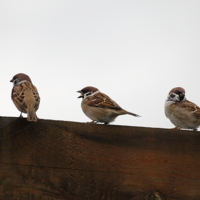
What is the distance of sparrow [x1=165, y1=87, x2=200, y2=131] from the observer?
4.30 meters

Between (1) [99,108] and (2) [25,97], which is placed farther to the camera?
(1) [99,108]

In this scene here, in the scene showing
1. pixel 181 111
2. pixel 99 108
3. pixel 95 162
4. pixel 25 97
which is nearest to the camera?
pixel 95 162

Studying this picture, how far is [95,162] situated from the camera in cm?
175

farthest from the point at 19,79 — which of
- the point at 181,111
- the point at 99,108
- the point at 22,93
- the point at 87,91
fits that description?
the point at 181,111

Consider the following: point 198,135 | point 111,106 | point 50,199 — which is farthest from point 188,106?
point 50,199

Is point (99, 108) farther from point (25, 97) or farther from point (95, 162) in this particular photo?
point (95, 162)

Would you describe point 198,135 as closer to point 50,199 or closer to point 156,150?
point 156,150

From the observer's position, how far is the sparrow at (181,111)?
14.1ft

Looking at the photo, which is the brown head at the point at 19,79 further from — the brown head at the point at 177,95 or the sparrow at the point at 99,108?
the brown head at the point at 177,95

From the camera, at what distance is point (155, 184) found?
1.80 metres

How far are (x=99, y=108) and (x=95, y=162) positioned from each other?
2541 mm

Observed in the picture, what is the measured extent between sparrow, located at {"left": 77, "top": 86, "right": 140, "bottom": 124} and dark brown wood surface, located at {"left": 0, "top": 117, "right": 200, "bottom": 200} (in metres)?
2.21

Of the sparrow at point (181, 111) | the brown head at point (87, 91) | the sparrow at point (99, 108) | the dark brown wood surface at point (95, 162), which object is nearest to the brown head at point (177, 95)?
the sparrow at point (181, 111)

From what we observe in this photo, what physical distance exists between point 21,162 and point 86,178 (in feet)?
0.99
